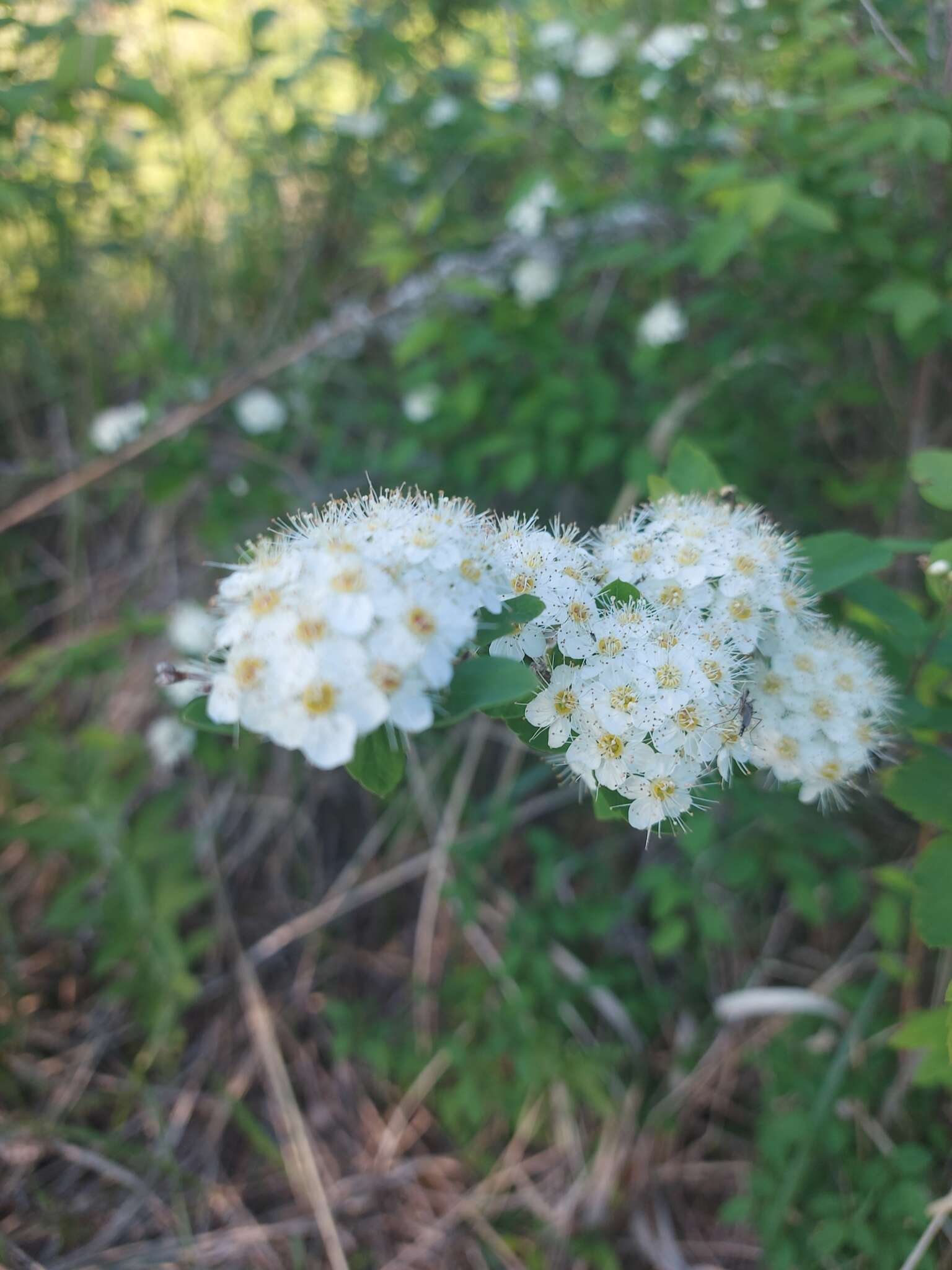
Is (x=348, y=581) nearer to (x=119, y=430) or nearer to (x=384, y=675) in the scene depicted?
(x=384, y=675)

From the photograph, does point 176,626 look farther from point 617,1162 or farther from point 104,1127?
point 617,1162

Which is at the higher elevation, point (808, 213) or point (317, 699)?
point (808, 213)

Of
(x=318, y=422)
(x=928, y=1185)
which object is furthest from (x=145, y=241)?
(x=928, y=1185)

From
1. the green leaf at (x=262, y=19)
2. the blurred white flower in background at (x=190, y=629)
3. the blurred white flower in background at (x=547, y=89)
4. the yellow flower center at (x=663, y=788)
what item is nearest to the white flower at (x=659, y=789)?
the yellow flower center at (x=663, y=788)

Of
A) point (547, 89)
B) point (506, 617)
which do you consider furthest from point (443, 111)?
point (506, 617)

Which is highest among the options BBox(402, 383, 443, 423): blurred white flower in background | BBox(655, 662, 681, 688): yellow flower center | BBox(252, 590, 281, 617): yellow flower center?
BBox(252, 590, 281, 617): yellow flower center


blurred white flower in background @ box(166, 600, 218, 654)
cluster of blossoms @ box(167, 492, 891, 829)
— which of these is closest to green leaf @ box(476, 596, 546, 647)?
cluster of blossoms @ box(167, 492, 891, 829)

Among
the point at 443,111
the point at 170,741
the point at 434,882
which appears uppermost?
the point at 443,111

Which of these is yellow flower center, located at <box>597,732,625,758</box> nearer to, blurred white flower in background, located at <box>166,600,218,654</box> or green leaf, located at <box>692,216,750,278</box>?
green leaf, located at <box>692,216,750,278</box>
